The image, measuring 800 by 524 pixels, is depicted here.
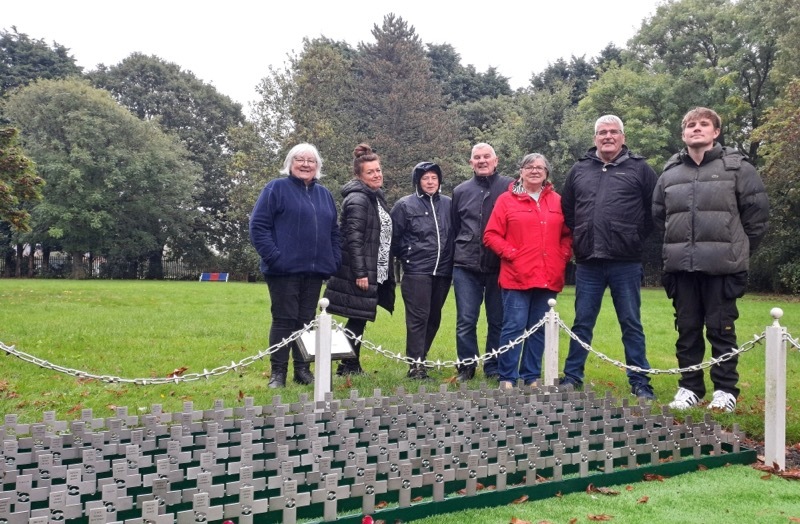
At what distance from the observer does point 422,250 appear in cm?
612

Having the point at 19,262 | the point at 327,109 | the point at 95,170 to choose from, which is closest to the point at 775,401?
the point at 327,109

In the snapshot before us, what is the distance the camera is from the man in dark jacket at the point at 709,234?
487cm

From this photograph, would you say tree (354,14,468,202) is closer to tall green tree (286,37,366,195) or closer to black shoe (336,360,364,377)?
tall green tree (286,37,366,195)

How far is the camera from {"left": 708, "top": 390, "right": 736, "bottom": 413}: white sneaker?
5.00 meters

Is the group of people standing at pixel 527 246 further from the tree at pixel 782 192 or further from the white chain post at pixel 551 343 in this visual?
the tree at pixel 782 192

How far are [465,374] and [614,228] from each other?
1962 mm

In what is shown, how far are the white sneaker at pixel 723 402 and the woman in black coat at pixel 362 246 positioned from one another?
284 centimetres

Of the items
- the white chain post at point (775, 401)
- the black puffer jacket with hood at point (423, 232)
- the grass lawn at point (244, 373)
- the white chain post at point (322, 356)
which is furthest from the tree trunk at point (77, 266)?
the white chain post at point (775, 401)

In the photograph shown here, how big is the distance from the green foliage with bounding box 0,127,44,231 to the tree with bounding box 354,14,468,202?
17872 mm

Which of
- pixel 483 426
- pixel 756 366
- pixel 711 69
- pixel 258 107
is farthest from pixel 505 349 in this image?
pixel 258 107

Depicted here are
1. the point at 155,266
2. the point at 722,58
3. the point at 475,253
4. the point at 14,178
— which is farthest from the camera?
the point at 155,266

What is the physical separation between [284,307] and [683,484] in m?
3.33

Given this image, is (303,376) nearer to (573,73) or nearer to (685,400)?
(685,400)

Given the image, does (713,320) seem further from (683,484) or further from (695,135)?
(683,484)
